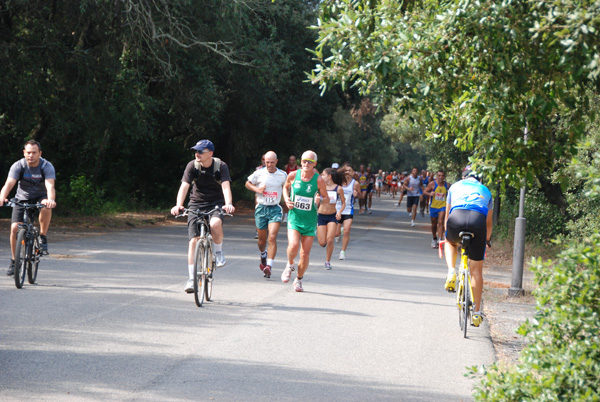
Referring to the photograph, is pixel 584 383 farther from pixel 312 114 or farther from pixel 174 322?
pixel 312 114

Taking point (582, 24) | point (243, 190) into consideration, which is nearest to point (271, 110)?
point (243, 190)

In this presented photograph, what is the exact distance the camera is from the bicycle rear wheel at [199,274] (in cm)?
967

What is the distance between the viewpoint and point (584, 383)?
4477mm

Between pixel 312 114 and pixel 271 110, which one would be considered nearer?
pixel 271 110

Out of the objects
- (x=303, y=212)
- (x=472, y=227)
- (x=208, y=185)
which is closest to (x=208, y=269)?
(x=208, y=185)

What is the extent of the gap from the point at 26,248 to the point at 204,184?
2.48m

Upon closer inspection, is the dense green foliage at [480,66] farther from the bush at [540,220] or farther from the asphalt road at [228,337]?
the bush at [540,220]

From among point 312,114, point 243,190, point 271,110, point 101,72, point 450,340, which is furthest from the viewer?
point 243,190

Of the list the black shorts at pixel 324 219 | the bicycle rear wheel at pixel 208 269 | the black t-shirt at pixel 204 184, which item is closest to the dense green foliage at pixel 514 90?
the black t-shirt at pixel 204 184

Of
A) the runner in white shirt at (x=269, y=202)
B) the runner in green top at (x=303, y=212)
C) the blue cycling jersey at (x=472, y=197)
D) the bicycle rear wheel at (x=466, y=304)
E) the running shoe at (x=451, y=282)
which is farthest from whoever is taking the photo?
the runner in white shirt at (x=269, y=202)

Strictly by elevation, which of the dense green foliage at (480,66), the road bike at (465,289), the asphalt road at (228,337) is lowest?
the asphalt road at (228,337)

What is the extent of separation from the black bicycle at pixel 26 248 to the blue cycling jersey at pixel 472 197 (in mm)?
5385

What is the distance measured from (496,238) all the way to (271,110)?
12698mm

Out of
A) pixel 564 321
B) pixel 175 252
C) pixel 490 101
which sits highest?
pixel 490 101
